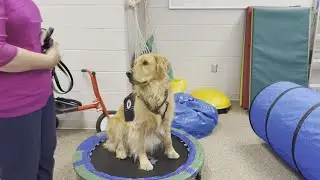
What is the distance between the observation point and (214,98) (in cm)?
351

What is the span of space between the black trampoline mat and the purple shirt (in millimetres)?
909

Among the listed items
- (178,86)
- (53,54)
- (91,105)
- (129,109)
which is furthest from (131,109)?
(178,86)

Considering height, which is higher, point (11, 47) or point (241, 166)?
point (11, 47)

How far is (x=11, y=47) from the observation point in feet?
3.34

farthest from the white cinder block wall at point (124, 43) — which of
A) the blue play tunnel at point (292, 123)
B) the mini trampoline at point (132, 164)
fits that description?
the blue play tunnel at point (292, 123)

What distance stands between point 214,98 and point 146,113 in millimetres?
1643

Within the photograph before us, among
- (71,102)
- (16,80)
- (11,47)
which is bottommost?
(71,102)

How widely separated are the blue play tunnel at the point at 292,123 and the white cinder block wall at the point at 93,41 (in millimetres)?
1249

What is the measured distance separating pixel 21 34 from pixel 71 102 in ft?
5.79

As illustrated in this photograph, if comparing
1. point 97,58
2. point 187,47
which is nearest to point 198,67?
point 187,47

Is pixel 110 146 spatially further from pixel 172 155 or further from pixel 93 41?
pixel 93 41

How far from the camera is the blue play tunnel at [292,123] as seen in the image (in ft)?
6.26

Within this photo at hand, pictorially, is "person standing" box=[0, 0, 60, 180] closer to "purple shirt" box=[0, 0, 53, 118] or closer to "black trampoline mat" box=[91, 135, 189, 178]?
"purple shirt" box=[0, 0, 53, 118]

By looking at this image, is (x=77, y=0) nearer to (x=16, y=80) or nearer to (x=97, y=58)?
(x=97, y=58)
